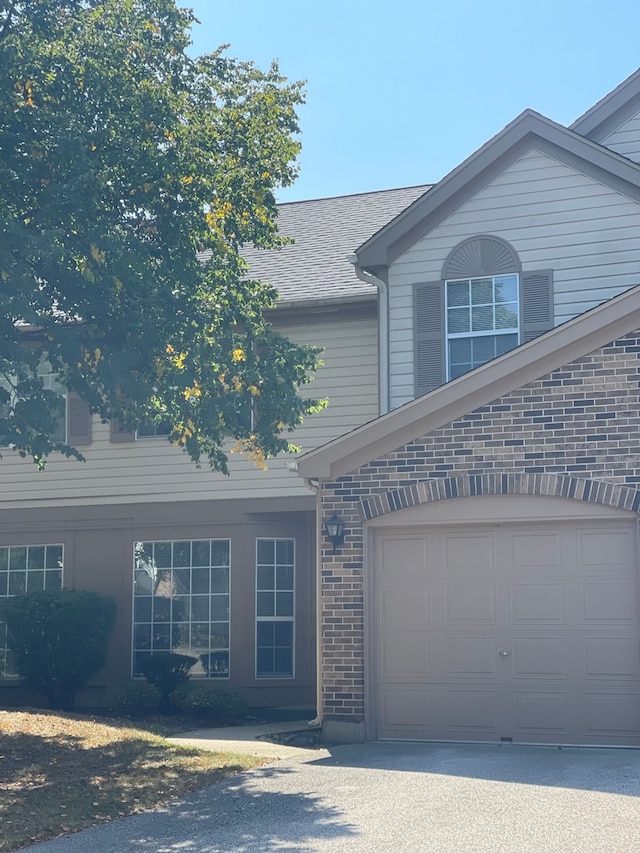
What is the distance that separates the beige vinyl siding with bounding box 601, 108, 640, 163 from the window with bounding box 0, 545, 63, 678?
10.9 meters

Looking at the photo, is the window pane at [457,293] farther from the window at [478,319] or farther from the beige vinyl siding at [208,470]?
the beige vinyl siding at [208,470]

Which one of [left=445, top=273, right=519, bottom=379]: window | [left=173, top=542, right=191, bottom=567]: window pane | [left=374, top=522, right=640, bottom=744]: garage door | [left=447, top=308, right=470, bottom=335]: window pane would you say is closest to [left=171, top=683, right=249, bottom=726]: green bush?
[left=173, top=542, right=191, bottom=567]: window pane

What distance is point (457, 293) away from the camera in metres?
16.1

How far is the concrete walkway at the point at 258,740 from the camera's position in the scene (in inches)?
508

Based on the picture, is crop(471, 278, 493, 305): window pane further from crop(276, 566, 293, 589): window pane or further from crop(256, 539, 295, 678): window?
crop(276, 566, 293, 589): window pane

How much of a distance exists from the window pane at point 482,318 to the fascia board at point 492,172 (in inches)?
54.0

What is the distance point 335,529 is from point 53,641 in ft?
20.1

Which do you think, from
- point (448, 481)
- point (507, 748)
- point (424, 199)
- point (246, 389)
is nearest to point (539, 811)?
point (507, 748)

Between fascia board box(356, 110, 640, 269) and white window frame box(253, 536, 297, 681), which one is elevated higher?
fascia board box(356, 110, 640, 269)

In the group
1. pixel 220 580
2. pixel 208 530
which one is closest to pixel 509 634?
pixel 220 580

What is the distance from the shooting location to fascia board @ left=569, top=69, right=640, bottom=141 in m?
16.8

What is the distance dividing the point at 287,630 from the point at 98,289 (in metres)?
7.67

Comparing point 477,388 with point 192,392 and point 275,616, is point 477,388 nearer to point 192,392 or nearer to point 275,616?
point 192,392

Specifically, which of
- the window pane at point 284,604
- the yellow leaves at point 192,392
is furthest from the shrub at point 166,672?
the yellow leaves at point 192,392
